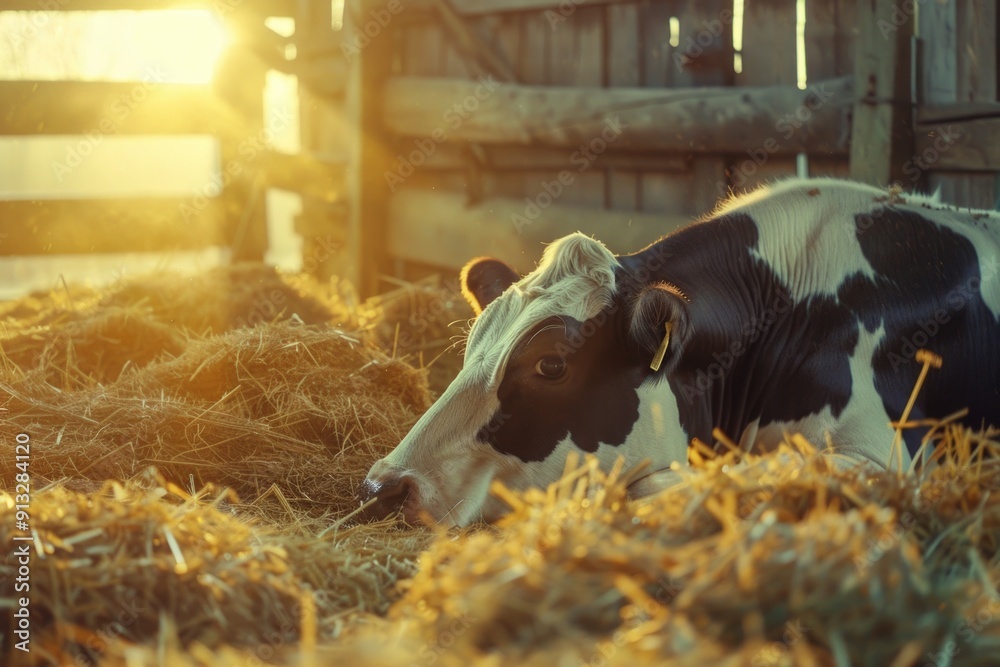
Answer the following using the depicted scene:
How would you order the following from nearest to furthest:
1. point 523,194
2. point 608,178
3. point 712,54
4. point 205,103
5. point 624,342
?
point 624,342 < point 712,54 < point 608,178 < point 523,194 < point 205,103

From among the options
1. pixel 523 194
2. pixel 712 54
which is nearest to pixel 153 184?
pixel 523 194

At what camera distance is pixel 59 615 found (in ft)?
6.11

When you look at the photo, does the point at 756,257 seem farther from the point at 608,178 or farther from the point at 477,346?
the point at 608,178

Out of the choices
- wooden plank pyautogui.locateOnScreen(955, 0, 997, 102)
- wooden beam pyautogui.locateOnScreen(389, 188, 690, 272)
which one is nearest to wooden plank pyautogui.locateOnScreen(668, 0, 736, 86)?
wooden beam pyautogui.locateOnScreen(389, 188, 690, 272)

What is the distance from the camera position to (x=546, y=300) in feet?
10.2

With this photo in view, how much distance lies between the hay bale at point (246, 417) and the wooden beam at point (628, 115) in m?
2.06

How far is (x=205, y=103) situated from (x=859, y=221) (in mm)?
5858

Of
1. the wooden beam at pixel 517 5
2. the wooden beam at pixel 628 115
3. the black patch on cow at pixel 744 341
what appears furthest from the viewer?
the wooden beam at pixel 517 5

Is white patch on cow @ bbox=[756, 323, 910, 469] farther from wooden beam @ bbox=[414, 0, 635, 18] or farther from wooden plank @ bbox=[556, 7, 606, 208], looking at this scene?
wooden beam @ bbox=[414, 0, 635, 18]

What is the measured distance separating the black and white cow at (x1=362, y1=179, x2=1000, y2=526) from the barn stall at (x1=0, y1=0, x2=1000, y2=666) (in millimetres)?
200

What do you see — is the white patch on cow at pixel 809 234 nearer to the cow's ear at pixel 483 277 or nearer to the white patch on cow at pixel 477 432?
the white patch on cow at pixel 477 432

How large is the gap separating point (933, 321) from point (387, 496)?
1.77 metres

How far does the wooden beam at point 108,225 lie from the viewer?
720cm

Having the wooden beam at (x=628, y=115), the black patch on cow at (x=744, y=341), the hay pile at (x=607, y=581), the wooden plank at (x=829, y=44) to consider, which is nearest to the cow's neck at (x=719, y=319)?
the black patch on cow at (x=744, y=341)
